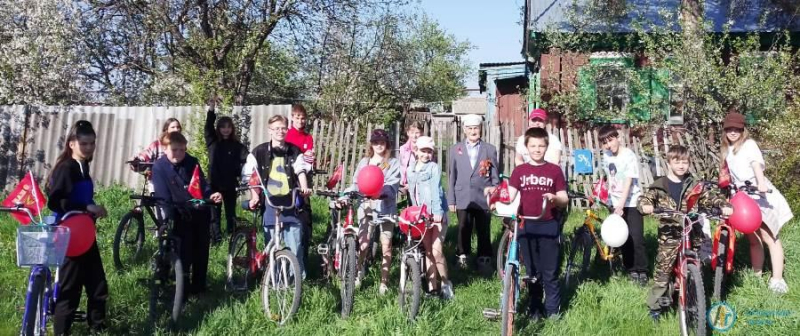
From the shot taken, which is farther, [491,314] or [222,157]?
[222,157]

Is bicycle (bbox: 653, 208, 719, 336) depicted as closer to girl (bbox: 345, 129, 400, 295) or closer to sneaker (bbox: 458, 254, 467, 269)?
girl (bbox: 345, 129, 400, 295)

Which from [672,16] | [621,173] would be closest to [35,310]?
[621,173]

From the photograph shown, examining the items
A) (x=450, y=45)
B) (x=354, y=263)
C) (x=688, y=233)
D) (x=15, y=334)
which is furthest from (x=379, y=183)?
(x=450, y=45)

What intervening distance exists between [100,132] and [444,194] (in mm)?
7924

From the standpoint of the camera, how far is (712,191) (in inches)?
198

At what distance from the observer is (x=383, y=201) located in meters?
5.82

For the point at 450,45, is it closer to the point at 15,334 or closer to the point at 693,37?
the point at 693,37

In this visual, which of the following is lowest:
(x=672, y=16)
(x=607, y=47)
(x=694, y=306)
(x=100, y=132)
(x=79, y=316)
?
(x=79, y=316)

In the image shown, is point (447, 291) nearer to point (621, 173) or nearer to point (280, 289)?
point (280, 289)

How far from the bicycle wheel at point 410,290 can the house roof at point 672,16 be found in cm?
892

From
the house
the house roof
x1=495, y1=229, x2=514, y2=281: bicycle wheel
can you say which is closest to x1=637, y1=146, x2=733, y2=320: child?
x1=495, y1=229, x2=514, y2=281: bicycle wheel

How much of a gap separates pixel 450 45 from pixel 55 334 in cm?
3579

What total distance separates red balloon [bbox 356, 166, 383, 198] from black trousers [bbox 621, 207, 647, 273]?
2579 mm

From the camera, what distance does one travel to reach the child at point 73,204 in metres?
4.24
